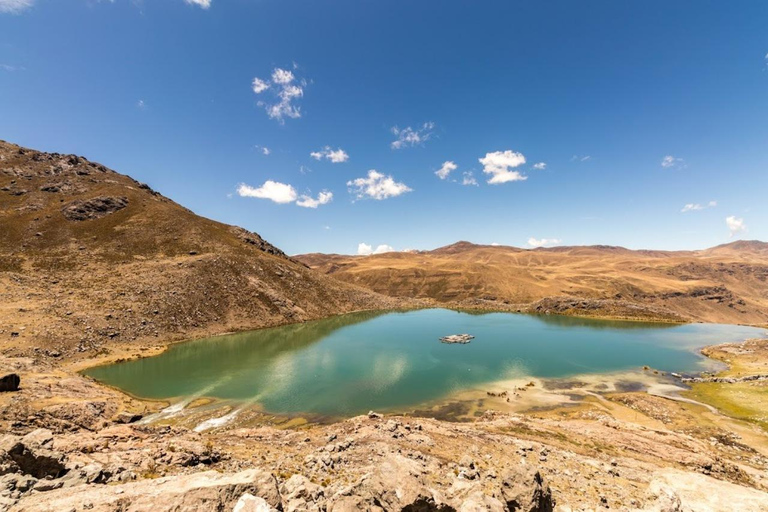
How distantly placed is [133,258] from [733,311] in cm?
21889

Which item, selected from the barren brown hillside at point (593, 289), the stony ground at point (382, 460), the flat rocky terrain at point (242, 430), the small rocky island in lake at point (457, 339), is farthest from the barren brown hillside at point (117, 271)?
the small rocky island in lake at point (457, 339)

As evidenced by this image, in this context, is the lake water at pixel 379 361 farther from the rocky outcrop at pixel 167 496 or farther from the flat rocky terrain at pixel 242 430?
the rocky outcrop at pixel 167 496

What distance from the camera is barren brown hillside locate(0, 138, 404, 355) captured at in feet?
189

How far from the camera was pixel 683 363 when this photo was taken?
2272 inches

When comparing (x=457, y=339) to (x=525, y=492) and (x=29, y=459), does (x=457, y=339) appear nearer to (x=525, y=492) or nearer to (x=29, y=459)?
(x=525, y=492)

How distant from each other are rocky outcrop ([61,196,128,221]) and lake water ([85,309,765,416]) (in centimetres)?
7060

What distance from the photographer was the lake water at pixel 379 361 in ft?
132

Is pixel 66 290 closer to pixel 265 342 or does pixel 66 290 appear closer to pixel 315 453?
pixel 265 342

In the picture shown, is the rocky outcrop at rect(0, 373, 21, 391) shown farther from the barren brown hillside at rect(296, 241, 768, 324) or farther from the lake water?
the barren brown hillside at rect(296, 241, 768, 324)

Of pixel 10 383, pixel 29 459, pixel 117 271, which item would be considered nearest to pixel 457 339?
pixel 10 383

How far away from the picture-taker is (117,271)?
77125 millimetres

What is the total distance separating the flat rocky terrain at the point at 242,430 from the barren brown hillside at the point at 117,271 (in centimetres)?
51

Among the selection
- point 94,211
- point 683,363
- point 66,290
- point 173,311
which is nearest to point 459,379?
point 683,363

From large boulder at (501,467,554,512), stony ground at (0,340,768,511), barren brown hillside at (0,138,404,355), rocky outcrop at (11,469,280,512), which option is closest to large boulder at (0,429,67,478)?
stony ground at (0,340,768,511)
